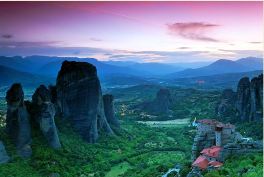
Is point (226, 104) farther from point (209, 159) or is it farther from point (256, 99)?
point (209, 159)

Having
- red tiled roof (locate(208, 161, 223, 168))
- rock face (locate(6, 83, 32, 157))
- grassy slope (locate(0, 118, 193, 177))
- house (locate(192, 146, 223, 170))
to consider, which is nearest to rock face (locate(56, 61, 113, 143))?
grassy slope (locate(0, 118, 193, 177))

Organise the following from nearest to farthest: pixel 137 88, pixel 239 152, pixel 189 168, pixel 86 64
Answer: pixel 239 152 → pixel 189 168 → pixel 86 64 → pixel 137 88

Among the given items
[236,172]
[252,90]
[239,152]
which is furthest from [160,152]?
[236,172]

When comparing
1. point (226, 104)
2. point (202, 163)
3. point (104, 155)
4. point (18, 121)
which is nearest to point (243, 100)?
point (226, 104)

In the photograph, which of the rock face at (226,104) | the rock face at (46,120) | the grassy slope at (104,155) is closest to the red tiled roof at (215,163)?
the grassy slope at (104,155)

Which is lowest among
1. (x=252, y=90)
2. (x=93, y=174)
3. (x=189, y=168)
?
(x=93, y=174)

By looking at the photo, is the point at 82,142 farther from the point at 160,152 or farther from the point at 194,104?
the point at 194,104
